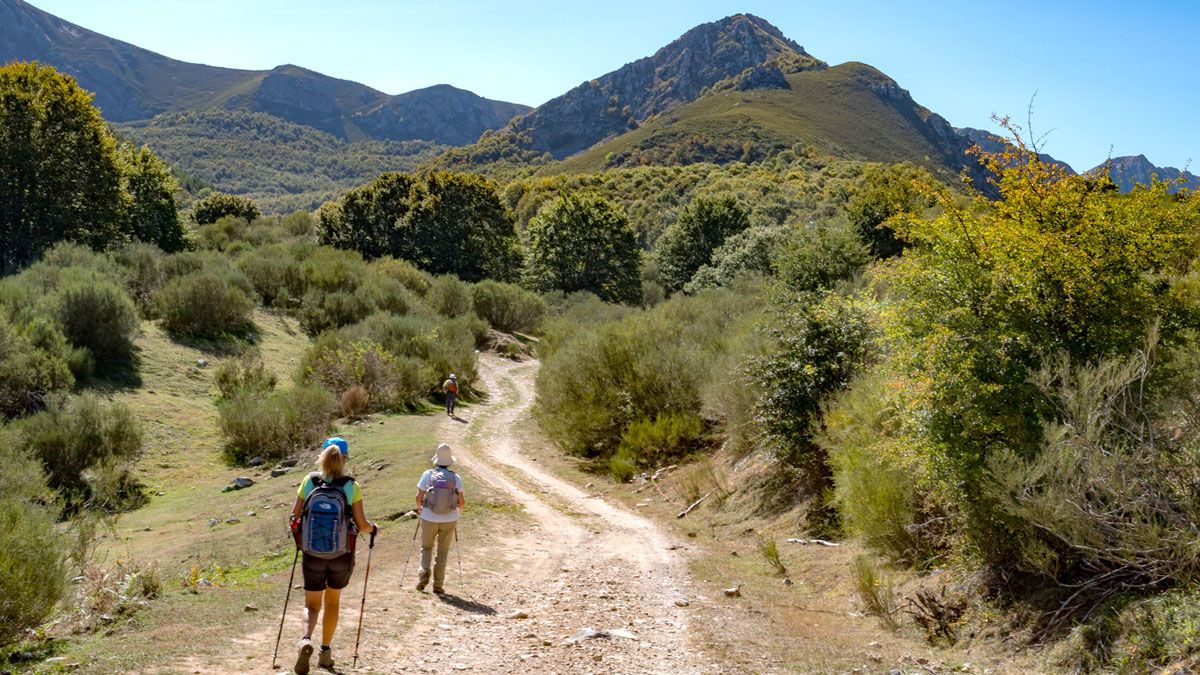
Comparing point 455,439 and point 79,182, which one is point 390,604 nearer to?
point 455,439

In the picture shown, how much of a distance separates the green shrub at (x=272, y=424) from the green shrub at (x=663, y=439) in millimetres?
8823

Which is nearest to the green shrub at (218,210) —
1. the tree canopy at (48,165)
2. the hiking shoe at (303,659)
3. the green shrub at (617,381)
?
the tree canopy at (48,165)

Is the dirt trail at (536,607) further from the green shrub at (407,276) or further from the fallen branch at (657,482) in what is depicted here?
the green shrub at (407,276)

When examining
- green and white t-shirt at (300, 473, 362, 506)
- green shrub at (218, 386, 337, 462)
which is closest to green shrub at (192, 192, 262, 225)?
green shrub at (218, 386, 337, 462)

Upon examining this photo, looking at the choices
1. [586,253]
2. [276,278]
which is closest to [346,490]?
[276,278]

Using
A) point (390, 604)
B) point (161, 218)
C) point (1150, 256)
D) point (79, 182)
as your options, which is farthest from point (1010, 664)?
point (161, 218)

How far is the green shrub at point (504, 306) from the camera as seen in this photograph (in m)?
46.3

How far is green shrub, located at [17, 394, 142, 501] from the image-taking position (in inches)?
630

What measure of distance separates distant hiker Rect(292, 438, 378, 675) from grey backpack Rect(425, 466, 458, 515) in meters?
2.77

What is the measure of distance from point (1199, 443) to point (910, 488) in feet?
11.8

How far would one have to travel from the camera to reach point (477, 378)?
3222cm

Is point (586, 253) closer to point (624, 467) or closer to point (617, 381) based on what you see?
point (617, 381)

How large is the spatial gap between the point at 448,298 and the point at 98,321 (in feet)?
72.6

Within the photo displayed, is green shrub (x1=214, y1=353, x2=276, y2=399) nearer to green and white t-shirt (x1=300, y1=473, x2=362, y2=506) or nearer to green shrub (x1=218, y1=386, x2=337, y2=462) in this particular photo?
green shrub (x1=218, y1=386, x2=337, y2=462)
